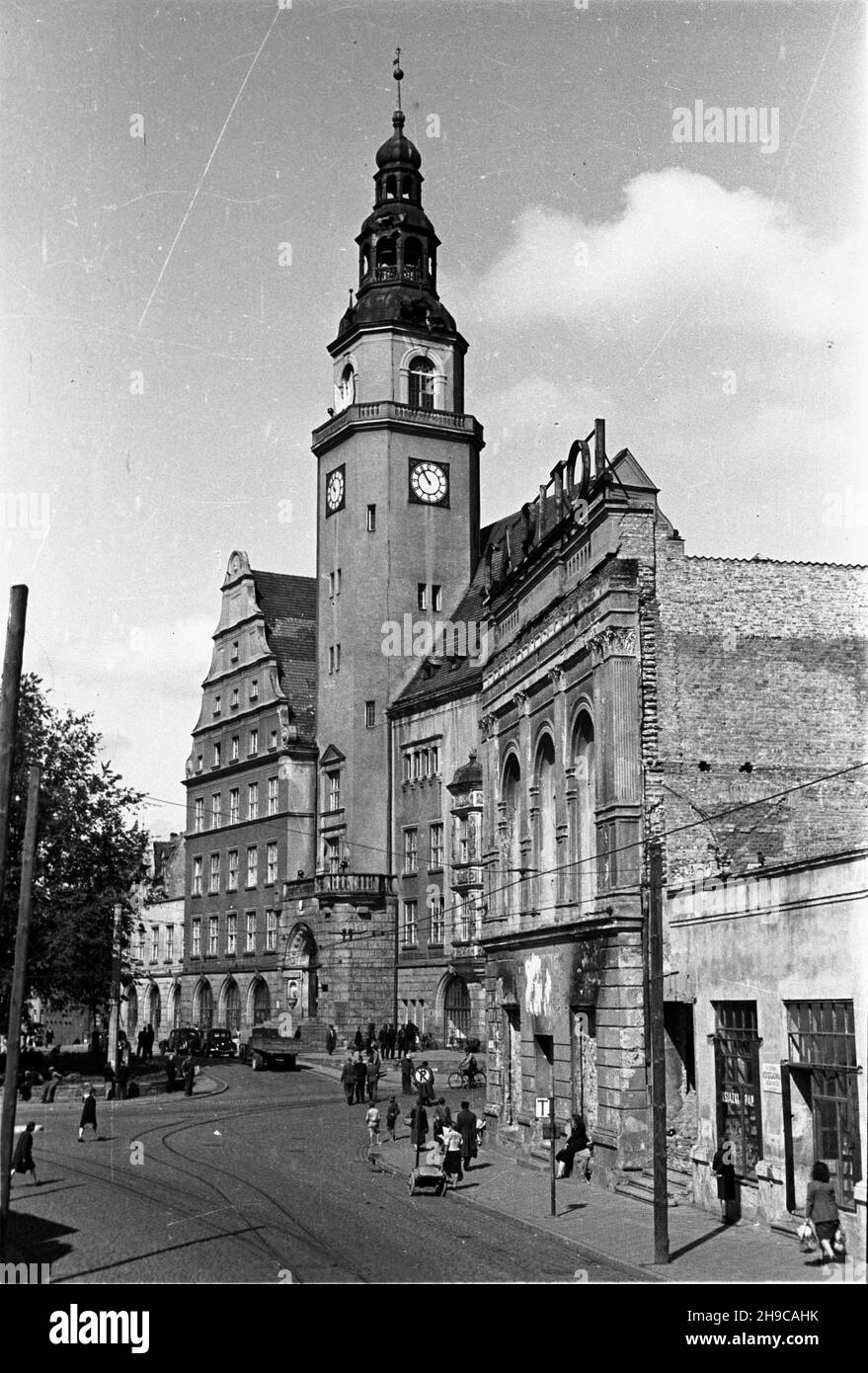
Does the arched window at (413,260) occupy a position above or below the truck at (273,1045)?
above

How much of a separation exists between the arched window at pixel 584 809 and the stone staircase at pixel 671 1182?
A: 5945 mm

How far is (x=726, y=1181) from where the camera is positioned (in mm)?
24719

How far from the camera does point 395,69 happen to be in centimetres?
7506

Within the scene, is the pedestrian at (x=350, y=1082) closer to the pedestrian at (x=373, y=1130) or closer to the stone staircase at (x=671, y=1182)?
the pedestrian at (x=373, y=1130)

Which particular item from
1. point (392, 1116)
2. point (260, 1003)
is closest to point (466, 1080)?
point (392, 1116)

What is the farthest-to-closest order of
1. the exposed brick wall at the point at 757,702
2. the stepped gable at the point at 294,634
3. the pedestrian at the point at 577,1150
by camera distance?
the stepped gable at the point at 294,634 → the pedestrian at the point at 577,1150 → the exposed brick wall at the point at 757,702

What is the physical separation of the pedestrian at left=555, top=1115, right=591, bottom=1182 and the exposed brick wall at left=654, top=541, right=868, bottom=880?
5.83 m

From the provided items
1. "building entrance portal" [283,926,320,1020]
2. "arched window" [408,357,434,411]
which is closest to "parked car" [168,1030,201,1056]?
"building entrance portal" [283,926,320,1020]

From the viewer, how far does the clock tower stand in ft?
240

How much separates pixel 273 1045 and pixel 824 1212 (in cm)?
4584

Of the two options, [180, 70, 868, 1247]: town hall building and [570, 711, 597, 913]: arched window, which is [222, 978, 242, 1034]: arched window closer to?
[180, 70, 868, 1247]: town hall building

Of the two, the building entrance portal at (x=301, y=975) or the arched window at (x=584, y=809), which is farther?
the building entrance portal at (x=301, y=975)

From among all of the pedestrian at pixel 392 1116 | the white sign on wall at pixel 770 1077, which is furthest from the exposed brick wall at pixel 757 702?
the pedestrian at pixel 392 1116

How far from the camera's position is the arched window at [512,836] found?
39.9 m
